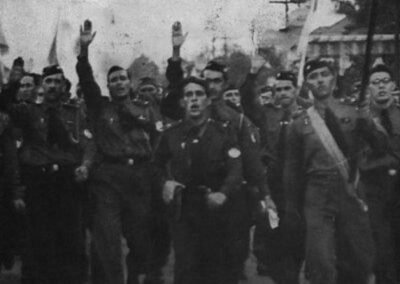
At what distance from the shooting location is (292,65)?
6094 millimetres

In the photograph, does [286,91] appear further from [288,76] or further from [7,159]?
[7,159]

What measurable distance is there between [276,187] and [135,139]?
114 cm

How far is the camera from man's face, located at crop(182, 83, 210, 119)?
19.9 feet

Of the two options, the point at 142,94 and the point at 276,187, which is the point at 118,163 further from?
the point at 276,187

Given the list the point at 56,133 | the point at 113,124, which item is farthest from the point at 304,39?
the point at 56,133

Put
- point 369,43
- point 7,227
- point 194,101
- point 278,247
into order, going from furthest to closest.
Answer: point 7,227 → point 278,247 → point 194,101 → point 369,43

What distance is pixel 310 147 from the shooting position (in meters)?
6.05

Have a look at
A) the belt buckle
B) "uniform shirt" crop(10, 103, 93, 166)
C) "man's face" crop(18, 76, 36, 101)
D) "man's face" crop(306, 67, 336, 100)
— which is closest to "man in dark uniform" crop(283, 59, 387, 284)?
"man's face" crop(306, 67, 336, 100)

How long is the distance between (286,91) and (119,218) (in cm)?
161

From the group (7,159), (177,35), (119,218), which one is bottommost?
(119,218)

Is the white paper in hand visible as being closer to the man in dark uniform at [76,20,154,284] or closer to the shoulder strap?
the shoulder strap

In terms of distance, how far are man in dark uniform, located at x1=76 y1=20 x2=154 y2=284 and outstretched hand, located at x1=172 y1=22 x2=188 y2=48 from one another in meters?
0.52

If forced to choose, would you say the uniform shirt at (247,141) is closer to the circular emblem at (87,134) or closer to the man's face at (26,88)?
the circular emblem at (87,134)

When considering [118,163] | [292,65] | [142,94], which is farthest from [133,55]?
[292,65]
